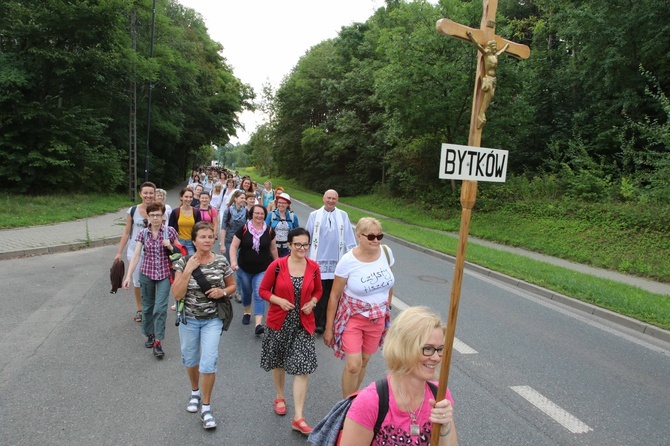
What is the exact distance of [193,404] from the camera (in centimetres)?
394

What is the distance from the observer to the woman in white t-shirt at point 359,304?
373cm

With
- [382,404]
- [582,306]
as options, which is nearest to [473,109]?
[382,404]

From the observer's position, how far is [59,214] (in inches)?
627

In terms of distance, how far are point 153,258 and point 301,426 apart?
2771 mm

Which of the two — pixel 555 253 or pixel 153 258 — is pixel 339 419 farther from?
pixel 555 253

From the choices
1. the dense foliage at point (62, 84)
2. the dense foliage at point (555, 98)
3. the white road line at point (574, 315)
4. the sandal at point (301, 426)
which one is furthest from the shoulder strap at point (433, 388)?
the dense foliage at point (62, 84)

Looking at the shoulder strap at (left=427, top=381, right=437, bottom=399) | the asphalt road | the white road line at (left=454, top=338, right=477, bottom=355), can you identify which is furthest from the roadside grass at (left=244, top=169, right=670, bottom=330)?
the shoulder strap at (left=427, top=381, right=437, bottom=399)

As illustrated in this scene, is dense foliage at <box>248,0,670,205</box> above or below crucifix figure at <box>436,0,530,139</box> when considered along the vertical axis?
above

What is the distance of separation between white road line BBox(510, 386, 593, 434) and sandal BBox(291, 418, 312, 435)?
7.51 feet

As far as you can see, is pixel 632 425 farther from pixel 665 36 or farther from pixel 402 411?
pixel 665 36

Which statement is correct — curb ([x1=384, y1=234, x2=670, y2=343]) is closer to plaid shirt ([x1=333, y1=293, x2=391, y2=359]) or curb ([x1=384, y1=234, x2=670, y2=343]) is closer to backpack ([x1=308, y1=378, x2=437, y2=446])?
plaid shirt ([x1=333, y1=293, x2=391, y2=359])

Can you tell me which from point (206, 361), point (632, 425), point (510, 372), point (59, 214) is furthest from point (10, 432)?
point (59, 214)

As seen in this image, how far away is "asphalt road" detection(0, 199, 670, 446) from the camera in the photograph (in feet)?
12.1

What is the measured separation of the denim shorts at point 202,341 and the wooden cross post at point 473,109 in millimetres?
2287
